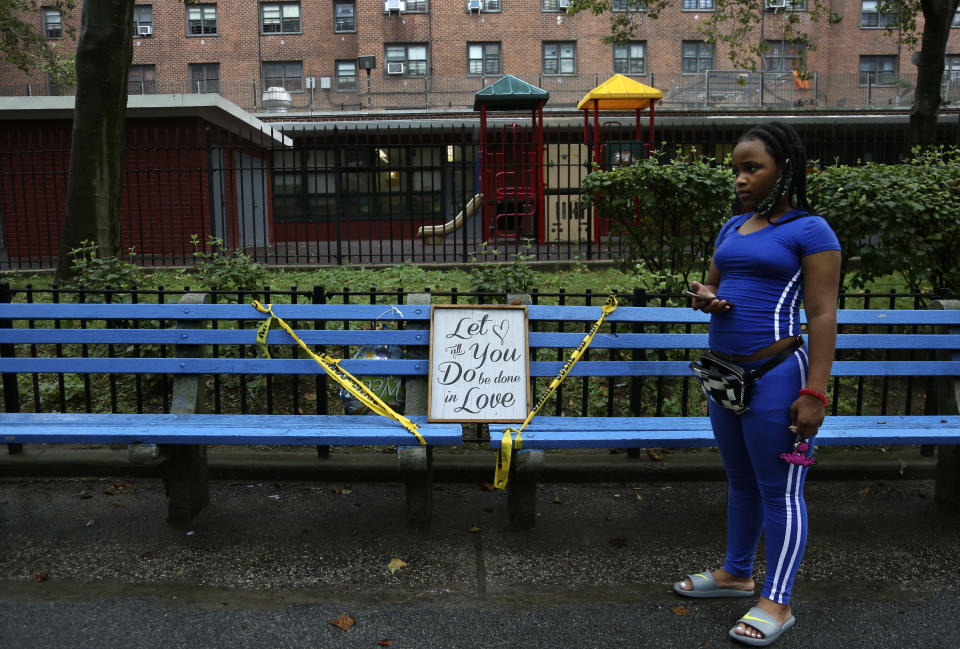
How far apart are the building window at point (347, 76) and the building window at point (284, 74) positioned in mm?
1885

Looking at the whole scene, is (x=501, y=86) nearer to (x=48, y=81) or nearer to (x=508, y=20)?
(x=508, y=20)

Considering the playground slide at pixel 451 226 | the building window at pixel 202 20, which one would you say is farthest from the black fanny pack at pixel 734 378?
the building window at pixel 202 20

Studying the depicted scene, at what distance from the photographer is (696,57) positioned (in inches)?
1489

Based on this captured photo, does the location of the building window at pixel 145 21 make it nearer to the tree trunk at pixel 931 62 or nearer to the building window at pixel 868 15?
the building window at pixel 868 15

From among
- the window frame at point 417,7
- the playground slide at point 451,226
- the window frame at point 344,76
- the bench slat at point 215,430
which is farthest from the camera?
the window frame at point 344,76

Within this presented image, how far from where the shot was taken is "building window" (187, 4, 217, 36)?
1516 inches

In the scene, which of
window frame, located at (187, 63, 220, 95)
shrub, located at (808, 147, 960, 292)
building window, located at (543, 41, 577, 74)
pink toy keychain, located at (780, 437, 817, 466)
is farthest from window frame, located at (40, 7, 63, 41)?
pink toy keychain, located at (780, 437, 817, 466)

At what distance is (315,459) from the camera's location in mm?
4781

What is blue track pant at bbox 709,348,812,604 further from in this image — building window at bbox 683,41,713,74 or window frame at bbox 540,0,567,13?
building window at bbox 683,41,713,74

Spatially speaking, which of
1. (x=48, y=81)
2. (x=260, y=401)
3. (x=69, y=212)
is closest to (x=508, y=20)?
(x=48, y=81)

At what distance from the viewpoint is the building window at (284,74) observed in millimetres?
38406

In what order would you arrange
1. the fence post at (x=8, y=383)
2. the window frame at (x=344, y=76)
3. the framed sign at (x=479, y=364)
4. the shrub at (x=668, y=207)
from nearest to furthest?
the framed sign at (x=479, y=364) < the fence post at (x=8, y=383) < the shrub at (x=668, y=207) < the window frame at (x=344, y=76)

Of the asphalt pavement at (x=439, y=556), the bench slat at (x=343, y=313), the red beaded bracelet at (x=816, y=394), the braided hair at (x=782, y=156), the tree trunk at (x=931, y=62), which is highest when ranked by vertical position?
the tree trunk at (x=931, y=62)

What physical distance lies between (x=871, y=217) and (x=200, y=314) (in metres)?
4.79
